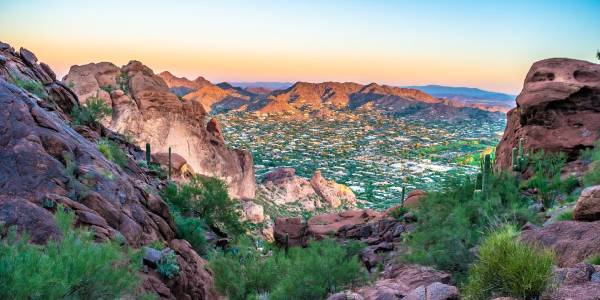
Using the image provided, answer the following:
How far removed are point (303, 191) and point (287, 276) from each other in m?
58.8

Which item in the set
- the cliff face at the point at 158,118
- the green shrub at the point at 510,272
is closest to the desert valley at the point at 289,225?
the green shrub at the point at 510,272

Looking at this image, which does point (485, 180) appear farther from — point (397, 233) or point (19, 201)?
point (19, 201)

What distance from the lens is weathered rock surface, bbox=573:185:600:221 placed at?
28.2 feet

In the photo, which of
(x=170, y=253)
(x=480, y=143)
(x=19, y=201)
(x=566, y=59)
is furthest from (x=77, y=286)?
(x=480, y=143)

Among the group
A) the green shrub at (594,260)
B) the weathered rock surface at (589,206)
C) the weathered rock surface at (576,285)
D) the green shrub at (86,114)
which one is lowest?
the green shrub at (86,114)

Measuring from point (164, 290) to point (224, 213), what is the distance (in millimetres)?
13285

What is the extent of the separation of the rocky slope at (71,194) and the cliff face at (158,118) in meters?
33.7

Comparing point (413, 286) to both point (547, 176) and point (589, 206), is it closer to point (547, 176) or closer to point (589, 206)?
point (589, 206)

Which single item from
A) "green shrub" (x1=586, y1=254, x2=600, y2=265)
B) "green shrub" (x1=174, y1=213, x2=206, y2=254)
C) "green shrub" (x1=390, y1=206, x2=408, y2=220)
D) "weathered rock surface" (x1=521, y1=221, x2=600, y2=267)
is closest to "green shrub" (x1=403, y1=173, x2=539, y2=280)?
"weathered rock surface" (x1=521, y1=221, x2=600, y2=267)

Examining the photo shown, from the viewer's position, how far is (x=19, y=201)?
8320 mm

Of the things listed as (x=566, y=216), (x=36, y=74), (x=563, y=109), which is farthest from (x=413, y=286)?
(x=36, y=74)

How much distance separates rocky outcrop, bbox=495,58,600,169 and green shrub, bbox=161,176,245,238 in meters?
14.8

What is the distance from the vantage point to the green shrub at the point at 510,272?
5195mm

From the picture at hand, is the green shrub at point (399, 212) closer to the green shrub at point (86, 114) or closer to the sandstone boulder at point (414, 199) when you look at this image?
the sandstone boulder at point (414, 199)
